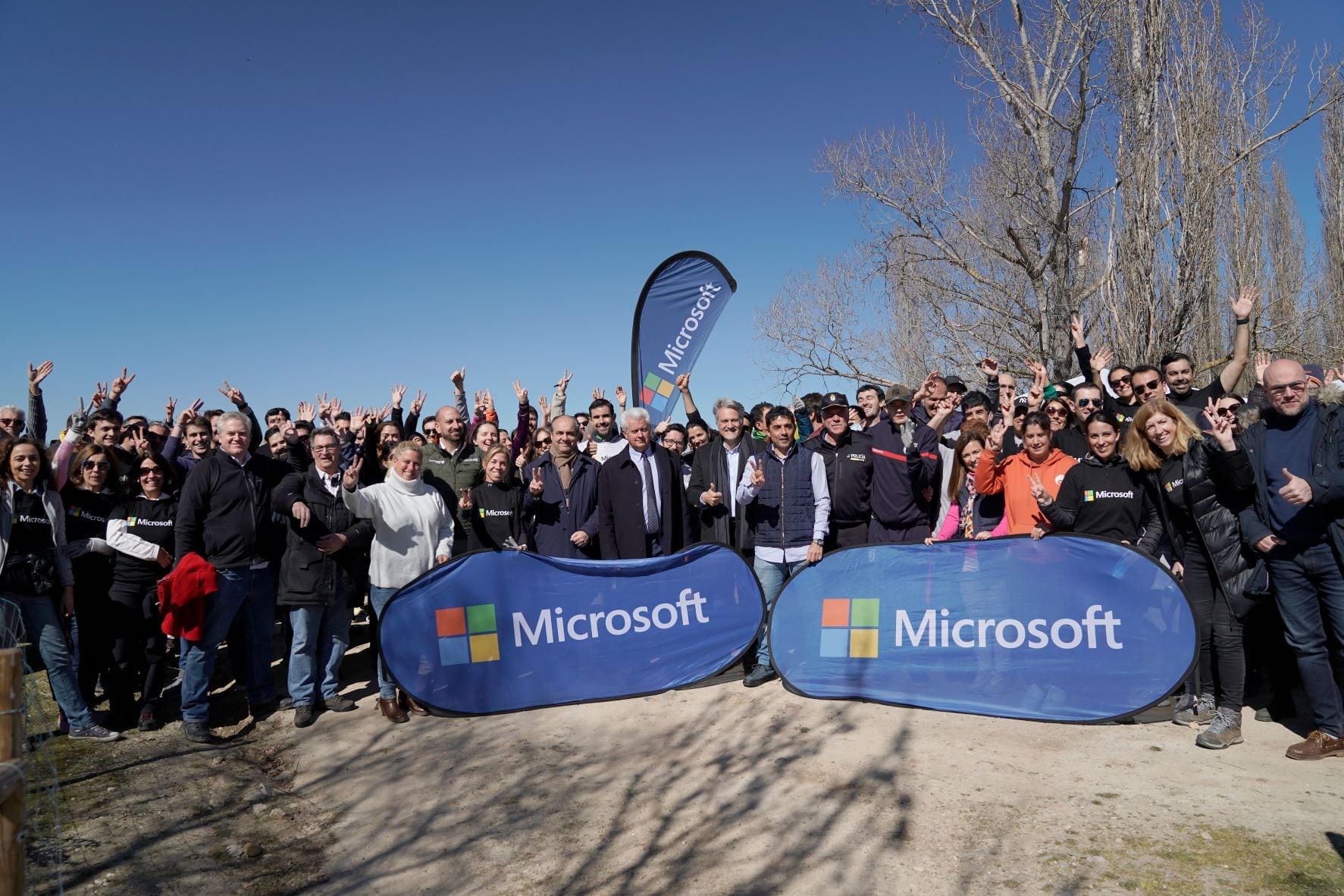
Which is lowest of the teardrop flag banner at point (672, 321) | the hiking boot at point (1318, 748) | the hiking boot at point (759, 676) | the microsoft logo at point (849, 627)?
the hiking boot at point (1318, 748)

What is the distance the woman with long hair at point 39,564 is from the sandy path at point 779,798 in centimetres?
163

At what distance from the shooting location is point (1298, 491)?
4297 mm

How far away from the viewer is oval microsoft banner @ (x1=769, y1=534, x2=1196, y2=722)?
5.09 meters

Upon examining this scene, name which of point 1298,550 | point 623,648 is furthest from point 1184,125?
point 623,648

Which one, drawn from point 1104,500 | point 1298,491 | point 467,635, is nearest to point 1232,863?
point 1298,491

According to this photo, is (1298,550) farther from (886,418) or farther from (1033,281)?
(1033,281)

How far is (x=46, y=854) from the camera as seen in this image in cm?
389

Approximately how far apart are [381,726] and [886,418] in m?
4.65

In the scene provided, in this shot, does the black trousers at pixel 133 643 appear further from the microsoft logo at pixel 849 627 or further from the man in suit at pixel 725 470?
the microsoft logo at pixel 849 627

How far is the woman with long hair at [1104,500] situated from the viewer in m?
5.43

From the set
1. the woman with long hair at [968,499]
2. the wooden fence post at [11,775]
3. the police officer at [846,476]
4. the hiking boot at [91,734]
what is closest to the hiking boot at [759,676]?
the police officer at [846,476]

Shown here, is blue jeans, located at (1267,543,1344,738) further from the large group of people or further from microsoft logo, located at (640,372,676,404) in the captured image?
microsoft logo, located at (640,372,676,404)

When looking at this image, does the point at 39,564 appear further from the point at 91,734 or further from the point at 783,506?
the point at 783,506

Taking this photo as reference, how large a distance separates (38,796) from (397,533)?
8.08 ft
